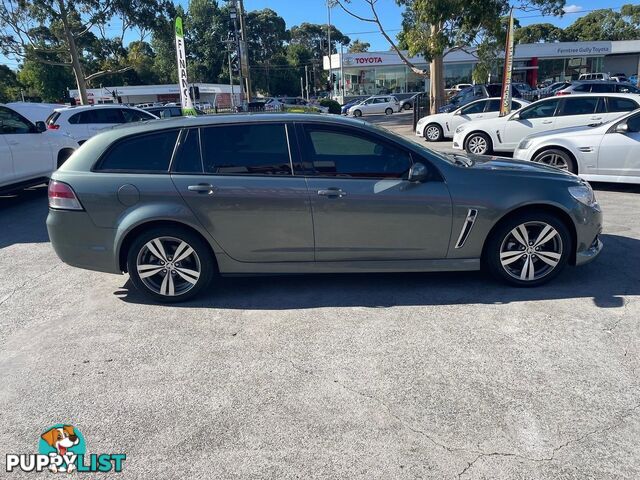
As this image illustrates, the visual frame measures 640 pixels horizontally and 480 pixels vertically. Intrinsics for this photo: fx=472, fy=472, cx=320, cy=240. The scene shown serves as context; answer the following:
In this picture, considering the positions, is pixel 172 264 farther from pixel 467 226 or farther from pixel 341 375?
pixel 467 226

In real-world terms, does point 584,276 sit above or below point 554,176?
below

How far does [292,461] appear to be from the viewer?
2.48 meters

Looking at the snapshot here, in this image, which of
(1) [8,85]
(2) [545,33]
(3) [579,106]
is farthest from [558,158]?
(2) [545,33]

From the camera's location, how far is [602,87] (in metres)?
21.8

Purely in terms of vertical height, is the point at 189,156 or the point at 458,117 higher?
the point at 189,156

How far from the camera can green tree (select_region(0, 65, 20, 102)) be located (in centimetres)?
6328

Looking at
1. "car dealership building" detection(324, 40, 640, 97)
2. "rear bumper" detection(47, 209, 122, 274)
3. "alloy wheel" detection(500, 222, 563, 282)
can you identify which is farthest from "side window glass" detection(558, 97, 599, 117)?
"car dealership building" detection(324, 40, 640, 97)

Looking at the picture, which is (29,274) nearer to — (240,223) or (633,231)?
(240,223)

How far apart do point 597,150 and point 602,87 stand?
17.1 metres

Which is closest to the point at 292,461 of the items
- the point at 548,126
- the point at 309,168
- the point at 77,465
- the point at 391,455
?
the point at 391,455

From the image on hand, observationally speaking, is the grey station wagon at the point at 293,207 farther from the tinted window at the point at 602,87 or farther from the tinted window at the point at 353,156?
the tinted window at the point at 602,87

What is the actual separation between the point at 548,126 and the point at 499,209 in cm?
843

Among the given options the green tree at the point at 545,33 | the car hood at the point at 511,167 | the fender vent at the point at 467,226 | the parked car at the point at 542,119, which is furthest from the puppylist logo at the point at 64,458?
the green tree at the point at 545,33

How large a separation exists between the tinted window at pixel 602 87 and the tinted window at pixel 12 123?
22507mm
